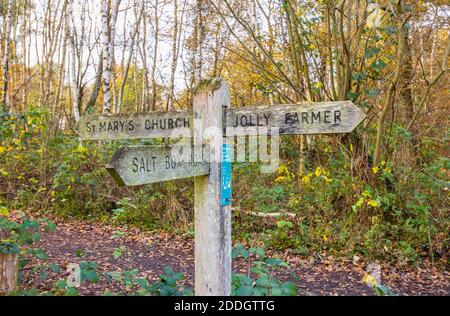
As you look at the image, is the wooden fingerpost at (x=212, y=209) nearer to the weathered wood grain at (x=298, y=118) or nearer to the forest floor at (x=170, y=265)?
the weathered wood grain at (x=298, y=118)

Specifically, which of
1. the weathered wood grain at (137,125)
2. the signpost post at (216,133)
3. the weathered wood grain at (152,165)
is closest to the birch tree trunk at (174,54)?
the weathered wood grain at (137,125)

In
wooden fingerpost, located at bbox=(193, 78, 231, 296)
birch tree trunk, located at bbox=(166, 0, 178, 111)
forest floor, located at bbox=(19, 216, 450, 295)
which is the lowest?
forest floor, located at bbox=(19, 216, 450, 295)

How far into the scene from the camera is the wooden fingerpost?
2363mm

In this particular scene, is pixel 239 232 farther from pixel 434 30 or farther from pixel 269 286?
pixel 434 30

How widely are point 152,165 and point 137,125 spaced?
2.27 ft

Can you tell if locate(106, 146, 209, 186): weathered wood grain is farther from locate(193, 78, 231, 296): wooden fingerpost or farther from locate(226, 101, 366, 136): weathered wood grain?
locate(226, 101, 366, 136): weathered wood grain

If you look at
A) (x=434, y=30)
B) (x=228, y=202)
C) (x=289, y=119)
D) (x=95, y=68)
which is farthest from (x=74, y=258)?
(x=95, y=68)

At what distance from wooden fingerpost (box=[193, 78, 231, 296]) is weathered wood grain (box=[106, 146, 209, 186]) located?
8cm

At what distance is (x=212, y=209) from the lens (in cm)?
237

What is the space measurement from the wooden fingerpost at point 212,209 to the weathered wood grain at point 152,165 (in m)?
0.08

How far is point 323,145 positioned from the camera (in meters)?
6.27

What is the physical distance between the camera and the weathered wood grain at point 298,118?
7.04 ft

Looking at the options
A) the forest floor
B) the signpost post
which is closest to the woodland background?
the forest floor

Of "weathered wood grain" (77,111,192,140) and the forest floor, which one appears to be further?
the forest floor
